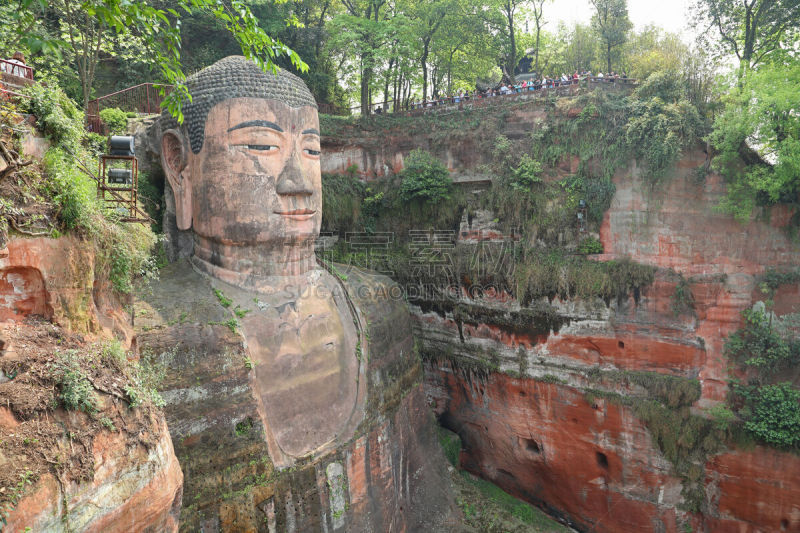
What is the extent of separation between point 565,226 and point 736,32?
864cm

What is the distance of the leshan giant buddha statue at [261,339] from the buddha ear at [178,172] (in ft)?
0.08

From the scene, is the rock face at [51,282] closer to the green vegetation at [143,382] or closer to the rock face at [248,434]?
the green vegetation at [143,382]

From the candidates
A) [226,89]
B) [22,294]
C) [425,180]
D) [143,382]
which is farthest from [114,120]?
[425,180]

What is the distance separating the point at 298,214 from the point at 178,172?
2432 millimetres

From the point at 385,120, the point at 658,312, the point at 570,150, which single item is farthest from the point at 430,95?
the point at 658,312

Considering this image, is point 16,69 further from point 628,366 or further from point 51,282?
point 628,366

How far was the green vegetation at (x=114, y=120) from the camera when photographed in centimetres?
1007

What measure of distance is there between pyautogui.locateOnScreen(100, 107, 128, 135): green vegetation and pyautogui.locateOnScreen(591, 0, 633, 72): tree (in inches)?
732

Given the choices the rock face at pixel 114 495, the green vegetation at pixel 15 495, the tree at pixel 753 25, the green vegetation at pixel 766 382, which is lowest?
the green vegetation at pixel 766 382

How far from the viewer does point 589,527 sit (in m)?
13.5

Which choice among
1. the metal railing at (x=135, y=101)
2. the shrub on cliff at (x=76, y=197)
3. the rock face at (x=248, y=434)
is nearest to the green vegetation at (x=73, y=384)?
the shrub on cliff at (x=76, y=197)

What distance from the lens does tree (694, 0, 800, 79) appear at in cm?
1376

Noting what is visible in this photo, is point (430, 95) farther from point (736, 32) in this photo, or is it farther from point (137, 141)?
point (137, 141)

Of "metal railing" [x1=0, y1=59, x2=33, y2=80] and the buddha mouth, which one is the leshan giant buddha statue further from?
"metal railing" [x1=0, y1=59, x2=33, y2=80]
